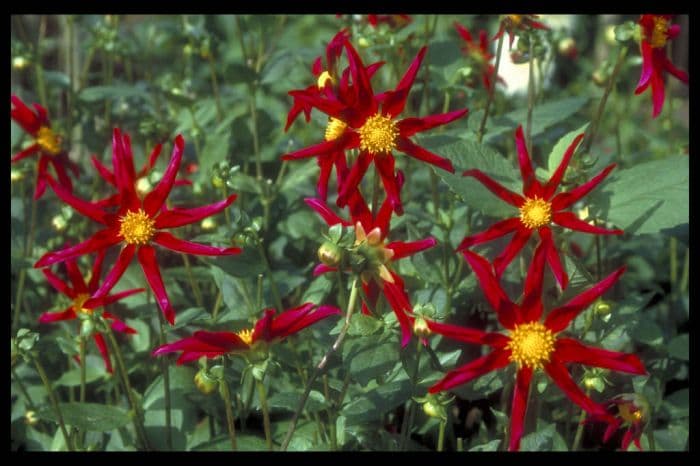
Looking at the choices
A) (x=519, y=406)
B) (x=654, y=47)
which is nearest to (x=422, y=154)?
(x=519, y=406)

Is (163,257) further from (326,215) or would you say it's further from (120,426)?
(326,215)

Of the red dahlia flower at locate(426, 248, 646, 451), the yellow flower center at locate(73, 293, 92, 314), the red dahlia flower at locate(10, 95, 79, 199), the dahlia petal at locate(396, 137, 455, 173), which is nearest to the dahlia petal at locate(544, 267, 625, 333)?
the red dahlia flower at locate(426, 248, 646, 451)

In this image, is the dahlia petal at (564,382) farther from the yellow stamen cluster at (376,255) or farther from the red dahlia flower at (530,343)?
the yellow stamen cluster at (376,255)

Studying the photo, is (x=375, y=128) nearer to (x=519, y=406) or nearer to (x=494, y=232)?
(x=494, y=232)

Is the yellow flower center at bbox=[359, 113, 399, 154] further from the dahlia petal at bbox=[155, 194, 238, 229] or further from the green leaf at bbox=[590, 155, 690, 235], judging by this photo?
the green leaf at bbox=[590, 155, 690, 235]
